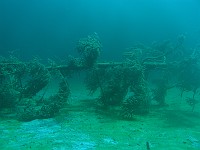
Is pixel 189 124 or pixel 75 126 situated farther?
pixel 189 124

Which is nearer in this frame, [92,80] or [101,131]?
[101,131]

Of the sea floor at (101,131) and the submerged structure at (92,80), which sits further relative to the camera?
the submerged structure at (92,80)

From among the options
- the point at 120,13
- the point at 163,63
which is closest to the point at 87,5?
the point at 120,13

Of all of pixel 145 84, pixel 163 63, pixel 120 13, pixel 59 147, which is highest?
pixel 120 13

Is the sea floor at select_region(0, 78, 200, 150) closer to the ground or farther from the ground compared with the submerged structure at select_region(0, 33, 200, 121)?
closer to the ground

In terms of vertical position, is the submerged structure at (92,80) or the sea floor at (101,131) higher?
the submerged structure at (92,80)

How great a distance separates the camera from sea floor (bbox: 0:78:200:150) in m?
8.88

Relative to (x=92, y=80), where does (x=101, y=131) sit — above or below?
below

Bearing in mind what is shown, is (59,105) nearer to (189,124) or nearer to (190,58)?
(189,124)

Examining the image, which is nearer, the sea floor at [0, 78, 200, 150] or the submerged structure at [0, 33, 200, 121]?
the sea floor at [0, 78, 200, 150]

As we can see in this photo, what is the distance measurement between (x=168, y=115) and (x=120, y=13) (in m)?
69.1

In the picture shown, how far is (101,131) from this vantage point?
10.5 metres

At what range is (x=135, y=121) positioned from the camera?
1237cm

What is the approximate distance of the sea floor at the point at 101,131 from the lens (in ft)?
29.1
